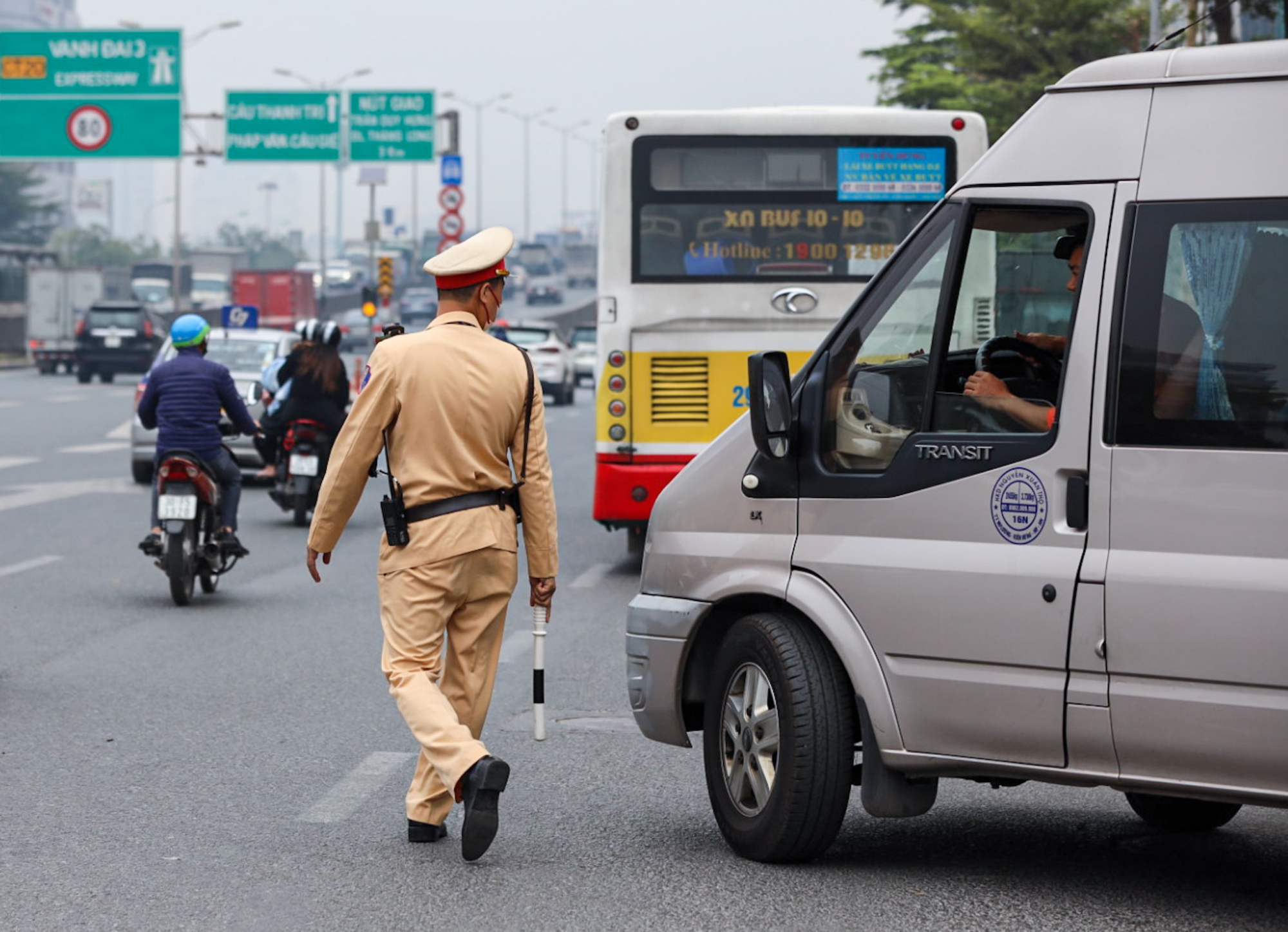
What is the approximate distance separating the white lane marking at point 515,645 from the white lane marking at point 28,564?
14.0 ft

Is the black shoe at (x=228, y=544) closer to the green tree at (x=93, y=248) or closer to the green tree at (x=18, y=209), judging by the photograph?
the green tree at (x=18, y=209)

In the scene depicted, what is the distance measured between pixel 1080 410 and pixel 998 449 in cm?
25

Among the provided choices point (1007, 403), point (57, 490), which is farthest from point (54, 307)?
point (1007, 403)

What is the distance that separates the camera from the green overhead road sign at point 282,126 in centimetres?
4356

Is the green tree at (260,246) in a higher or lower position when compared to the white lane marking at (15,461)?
higher

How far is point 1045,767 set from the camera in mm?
5180

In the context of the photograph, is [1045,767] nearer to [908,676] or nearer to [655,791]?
[908,676]

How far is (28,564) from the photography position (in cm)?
1398

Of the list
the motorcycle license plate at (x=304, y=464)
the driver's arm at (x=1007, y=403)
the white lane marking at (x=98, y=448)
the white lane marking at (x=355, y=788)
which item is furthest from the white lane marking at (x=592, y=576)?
the white lane marking at (x=98, y=448)

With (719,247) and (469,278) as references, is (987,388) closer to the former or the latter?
(469,278)

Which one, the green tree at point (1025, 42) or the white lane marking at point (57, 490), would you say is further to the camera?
the green tree at point (1025, 42)

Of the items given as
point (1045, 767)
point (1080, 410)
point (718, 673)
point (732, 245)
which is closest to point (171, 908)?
point (718, 673)

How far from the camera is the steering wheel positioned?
532 centimetres

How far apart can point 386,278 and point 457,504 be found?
118ft
